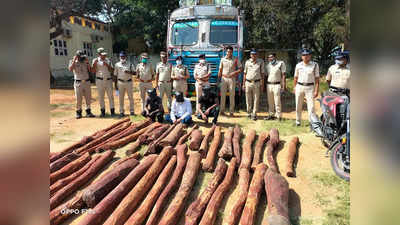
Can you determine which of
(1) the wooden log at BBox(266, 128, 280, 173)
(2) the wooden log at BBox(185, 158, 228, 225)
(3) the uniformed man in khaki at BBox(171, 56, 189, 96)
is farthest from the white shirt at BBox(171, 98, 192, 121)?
(2) the wooden log at BBox(185, 158, 228, 225)

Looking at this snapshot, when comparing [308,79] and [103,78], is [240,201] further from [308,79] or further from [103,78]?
[103,78]

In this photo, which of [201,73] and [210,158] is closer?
[210,158]

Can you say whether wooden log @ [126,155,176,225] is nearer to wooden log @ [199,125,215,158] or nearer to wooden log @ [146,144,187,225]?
wooden log @ [146,144,187,225]

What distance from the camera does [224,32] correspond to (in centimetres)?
775

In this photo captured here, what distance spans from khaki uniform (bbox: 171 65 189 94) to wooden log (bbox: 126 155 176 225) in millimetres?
3723

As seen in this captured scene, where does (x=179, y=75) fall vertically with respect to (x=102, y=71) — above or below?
below

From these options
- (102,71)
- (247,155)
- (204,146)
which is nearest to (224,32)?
(102,71)

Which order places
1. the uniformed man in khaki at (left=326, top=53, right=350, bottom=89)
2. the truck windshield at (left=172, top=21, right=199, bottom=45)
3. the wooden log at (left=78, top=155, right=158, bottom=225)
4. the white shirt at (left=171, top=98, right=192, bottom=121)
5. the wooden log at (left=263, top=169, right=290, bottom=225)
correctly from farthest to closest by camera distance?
the truck windshield at (left=172, top=21, right=199, bottom=45)
the white shirt at (left=171, top=98, right=192, bottom=121)
the uniformed man in khaki at (left=326, top=53, right=350, bottom=89)
the wooden log at (left=78, top=155, right=158, bottom=225)
the wooden log at (left=263, top=169, right=290, bottom=225)

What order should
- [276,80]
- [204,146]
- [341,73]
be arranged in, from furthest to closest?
[276,80] < [341,73] < [204,146]

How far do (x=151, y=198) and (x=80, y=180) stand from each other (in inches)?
44.0

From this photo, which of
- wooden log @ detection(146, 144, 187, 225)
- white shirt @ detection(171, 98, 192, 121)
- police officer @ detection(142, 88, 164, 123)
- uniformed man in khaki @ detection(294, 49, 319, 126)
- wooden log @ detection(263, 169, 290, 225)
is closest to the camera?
wooden log @ detection(263, 169, 290, 225)

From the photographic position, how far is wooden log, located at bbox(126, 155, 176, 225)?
260cm

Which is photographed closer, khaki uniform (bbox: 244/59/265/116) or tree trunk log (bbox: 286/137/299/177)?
tree trunk log (bbox: 286/137/299/177)
